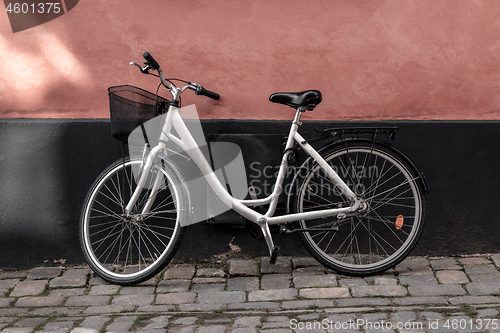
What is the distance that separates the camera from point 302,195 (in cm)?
380

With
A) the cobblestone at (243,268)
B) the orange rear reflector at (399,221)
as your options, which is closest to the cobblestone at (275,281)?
the cobblestone at (243,268)

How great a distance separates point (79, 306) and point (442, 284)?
2.66 metres

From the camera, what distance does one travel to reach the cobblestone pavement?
3.10 meters

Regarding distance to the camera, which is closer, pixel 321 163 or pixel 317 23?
pixel 321 163

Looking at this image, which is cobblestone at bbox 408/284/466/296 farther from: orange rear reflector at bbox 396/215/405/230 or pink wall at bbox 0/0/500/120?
pink wall at bbox 0/0/500/120

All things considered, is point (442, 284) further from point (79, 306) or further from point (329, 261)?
point (79, 306)

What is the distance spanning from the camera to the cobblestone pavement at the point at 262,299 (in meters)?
3.10

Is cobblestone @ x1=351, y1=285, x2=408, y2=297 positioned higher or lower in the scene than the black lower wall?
lower

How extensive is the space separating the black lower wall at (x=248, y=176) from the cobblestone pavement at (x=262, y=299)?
0.51ft

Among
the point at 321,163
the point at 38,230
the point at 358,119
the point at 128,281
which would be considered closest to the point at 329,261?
the point at 321,163

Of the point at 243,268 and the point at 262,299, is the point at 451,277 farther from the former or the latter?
the point at 243,268

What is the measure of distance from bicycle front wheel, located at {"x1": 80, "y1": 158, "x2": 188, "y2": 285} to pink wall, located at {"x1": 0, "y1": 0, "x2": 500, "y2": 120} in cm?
67

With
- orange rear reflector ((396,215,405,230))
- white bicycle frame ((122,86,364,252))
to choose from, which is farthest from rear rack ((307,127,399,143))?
orange rear reflector ((396,215,405,230))

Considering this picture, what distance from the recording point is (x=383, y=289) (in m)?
3.62
